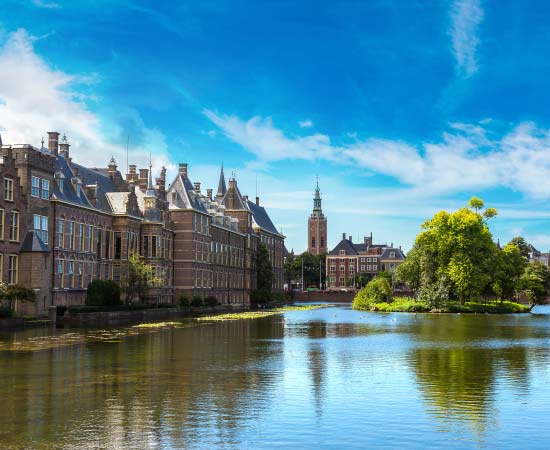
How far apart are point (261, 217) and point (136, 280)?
72565 mm

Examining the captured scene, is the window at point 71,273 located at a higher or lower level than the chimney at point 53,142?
lower

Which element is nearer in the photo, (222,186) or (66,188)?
(66,188)

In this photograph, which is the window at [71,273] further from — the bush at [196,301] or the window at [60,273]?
the bush at [196,301]

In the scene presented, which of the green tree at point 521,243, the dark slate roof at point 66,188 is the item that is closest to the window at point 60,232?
the dark slate roof at point 66,188

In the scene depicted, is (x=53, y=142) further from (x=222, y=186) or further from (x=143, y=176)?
(x=222, y=186)

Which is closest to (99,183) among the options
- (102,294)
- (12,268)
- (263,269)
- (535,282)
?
(102,294)

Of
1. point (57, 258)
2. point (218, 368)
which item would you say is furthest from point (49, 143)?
point (218, 368)

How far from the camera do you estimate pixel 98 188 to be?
68500 millimetres

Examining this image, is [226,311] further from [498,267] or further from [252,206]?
[252,206]

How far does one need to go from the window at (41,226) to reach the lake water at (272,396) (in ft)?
74.4

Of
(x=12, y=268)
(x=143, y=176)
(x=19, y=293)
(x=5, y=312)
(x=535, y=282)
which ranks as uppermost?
(x=143, y=176)

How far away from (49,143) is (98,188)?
626 centimetres

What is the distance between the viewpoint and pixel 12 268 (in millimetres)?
→ 52000

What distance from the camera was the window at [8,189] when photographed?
51469mm
